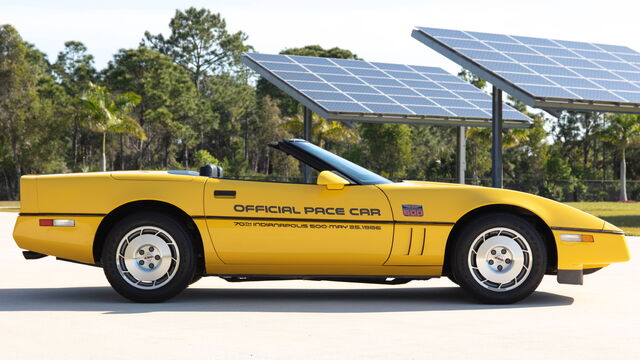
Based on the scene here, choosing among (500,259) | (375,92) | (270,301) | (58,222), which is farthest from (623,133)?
(58,222)

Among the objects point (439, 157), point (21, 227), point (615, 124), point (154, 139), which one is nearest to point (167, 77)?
point (154, 139)

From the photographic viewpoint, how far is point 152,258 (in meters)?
6.88

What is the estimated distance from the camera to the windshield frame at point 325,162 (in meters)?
7.09

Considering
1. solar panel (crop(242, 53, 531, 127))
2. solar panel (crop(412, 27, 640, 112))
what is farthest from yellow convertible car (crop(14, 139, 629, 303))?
solar panel (crop(242, 53, 531, 127))

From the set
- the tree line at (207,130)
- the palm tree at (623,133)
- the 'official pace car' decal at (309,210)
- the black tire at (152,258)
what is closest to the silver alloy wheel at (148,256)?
the black tire at (152,258)

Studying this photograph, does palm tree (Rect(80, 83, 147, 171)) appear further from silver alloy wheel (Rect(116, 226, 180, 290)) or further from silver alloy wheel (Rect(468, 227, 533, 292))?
silver alloy wheel (Rect(468, 227, 533, 292))

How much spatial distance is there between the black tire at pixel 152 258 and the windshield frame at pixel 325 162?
3.70ft

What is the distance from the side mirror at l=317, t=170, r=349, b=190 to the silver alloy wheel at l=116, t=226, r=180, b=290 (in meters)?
1.28

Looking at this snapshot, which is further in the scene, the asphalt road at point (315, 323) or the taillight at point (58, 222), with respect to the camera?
the taillight at point (58, 222)

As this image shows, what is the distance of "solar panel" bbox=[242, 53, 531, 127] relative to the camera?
73.2 feet

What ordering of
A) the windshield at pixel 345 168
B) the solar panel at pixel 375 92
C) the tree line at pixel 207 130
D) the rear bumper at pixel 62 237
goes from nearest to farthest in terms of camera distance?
the rear bumper at pixel 62 237 < the windshield at pixel 345 168 < the solar panel at pixel 375 92 < the tree line at pixel 207 130

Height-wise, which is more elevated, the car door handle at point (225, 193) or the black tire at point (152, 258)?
the car door handle at point (225, 193)

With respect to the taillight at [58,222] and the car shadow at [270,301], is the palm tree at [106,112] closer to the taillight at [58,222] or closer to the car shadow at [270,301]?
the car shadow at [270,301]

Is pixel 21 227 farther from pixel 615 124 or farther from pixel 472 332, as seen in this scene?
pixel 615 124
